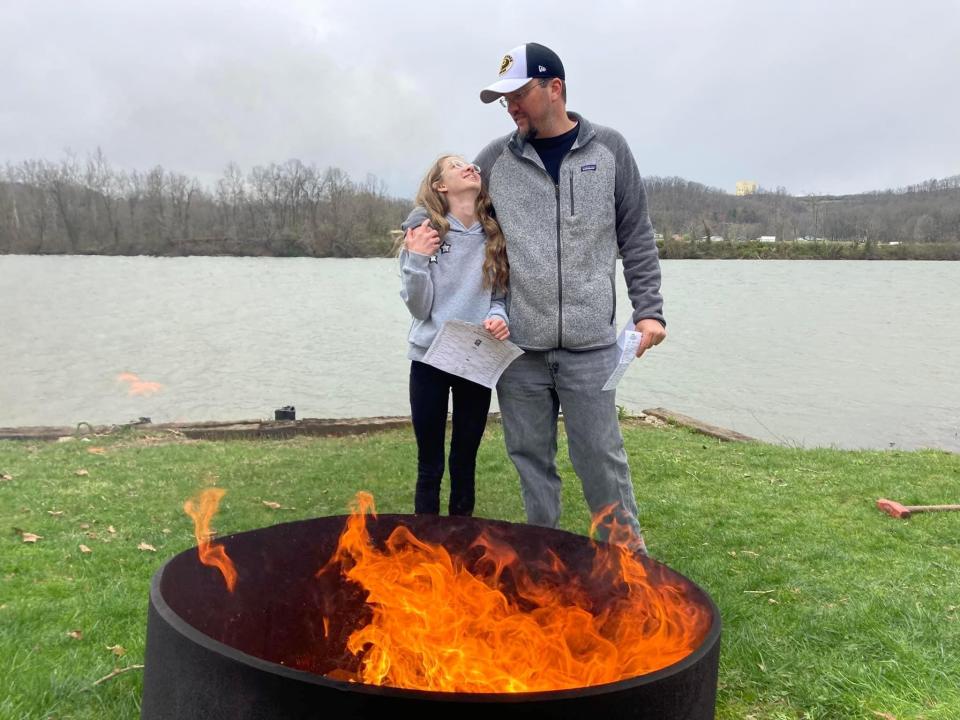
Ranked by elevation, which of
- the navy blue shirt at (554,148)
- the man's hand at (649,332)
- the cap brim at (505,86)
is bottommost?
the man's hand at (649,332)

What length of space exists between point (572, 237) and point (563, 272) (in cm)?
14

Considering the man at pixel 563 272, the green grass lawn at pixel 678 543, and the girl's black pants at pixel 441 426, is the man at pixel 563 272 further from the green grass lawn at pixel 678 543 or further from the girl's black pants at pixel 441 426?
the green grass lawn at pixel 678 543

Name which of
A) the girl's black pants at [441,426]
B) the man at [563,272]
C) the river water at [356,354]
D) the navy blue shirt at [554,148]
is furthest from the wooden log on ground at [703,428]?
the navy blue shirt at [554,148]

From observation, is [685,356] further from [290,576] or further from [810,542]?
[290,576]

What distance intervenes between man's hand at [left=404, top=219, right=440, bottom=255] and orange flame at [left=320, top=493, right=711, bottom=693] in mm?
1150

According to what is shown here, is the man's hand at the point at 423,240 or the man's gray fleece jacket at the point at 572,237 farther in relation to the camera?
the man's hand at the point at 423,240

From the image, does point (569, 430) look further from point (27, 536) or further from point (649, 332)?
point (27, 536)

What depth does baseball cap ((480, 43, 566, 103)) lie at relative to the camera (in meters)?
2.85

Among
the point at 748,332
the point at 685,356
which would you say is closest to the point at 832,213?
the point at 748,332

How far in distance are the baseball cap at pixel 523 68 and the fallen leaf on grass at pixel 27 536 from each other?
3.37m

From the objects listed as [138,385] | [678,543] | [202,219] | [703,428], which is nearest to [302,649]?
[678,543]

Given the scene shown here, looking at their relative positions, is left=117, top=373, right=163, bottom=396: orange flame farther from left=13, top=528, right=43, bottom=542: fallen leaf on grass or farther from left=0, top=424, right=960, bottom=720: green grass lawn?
left=13, top=528, right=43, bottom=542: fallen leaf on grass

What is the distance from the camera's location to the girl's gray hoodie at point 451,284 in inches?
125

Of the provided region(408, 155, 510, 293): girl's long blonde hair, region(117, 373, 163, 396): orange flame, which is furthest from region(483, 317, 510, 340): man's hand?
region(117, 373, 163, 396): orange flame
